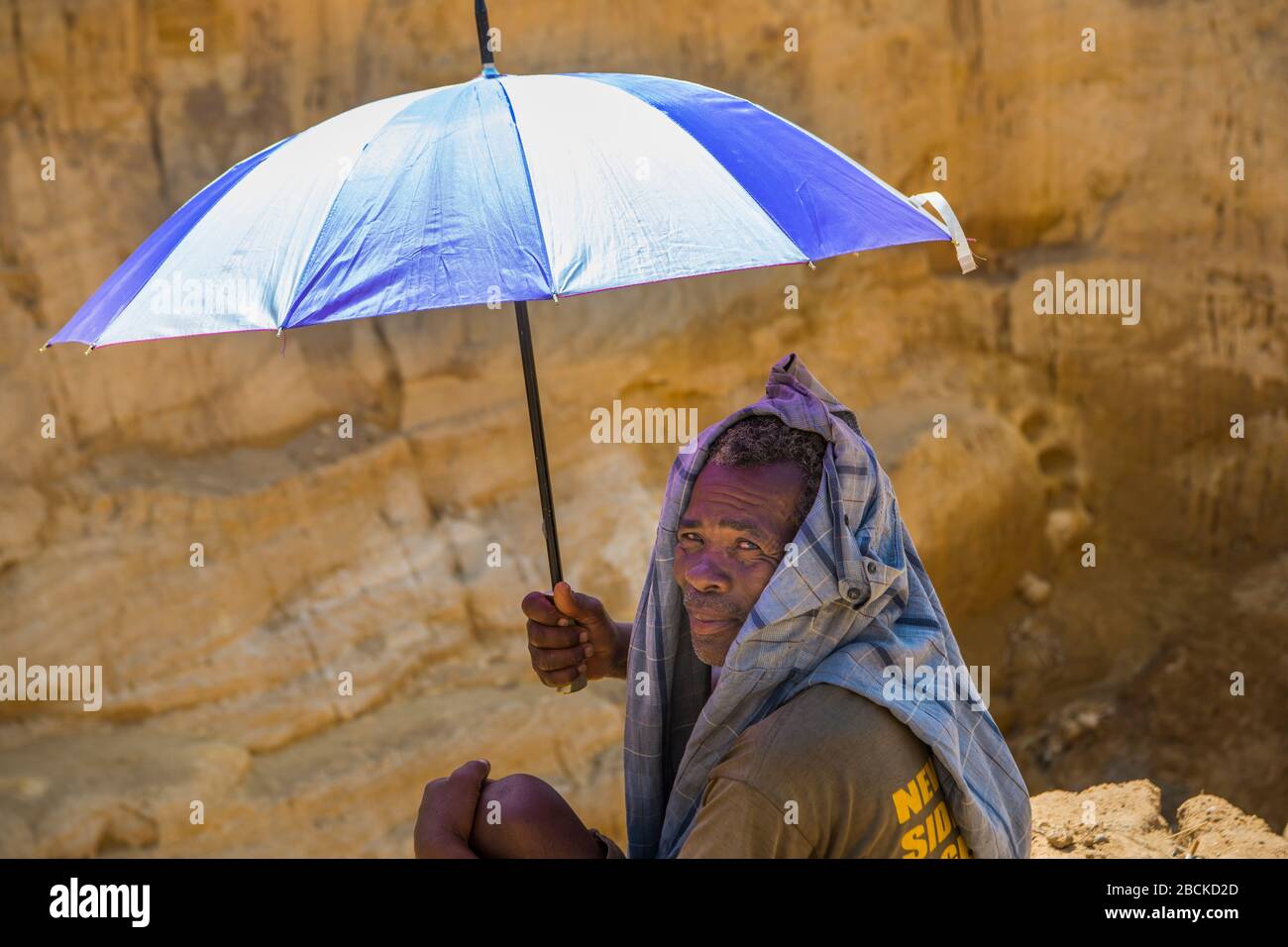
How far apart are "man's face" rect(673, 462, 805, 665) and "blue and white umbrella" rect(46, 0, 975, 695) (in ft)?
1.33

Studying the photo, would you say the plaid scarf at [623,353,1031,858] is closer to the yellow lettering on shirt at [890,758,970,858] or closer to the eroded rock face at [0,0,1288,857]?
the yellow lettering on shirt at [890,758,970,858]

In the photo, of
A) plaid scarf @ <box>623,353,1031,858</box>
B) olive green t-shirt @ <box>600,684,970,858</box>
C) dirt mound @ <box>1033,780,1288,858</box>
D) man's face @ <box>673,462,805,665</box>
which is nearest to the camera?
olive green t-shirt @ <box>600,684,970,858</box>

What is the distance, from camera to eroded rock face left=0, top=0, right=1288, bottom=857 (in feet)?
18.0

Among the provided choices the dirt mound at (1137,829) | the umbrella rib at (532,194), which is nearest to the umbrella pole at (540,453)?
the umbrella rib at (532,194)

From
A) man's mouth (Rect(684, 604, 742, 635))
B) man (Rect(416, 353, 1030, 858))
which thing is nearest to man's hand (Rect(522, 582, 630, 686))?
man (Rect(416, 353, 1030, 858))

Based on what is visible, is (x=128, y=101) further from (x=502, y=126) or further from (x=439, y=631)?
(x=502, y=126)

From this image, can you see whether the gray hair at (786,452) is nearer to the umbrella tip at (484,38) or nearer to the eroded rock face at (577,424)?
the umbrella tip at (484,38)

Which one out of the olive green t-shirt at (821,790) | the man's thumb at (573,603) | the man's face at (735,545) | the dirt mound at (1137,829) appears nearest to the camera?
the olive green t-shirt at (821,790)

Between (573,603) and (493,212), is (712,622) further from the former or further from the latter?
(493,212)

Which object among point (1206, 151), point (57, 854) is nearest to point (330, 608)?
point (57, 854)

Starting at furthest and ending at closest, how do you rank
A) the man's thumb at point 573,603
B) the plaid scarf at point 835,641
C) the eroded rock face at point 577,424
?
the eroded rock face at point 577,424 < the man's thumb at point 573,603 < the plaid scarf at point 835,641

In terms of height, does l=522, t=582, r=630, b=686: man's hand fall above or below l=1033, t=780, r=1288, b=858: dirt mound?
above

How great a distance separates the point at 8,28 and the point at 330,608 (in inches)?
111

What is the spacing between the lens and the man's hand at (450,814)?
2467 mm
